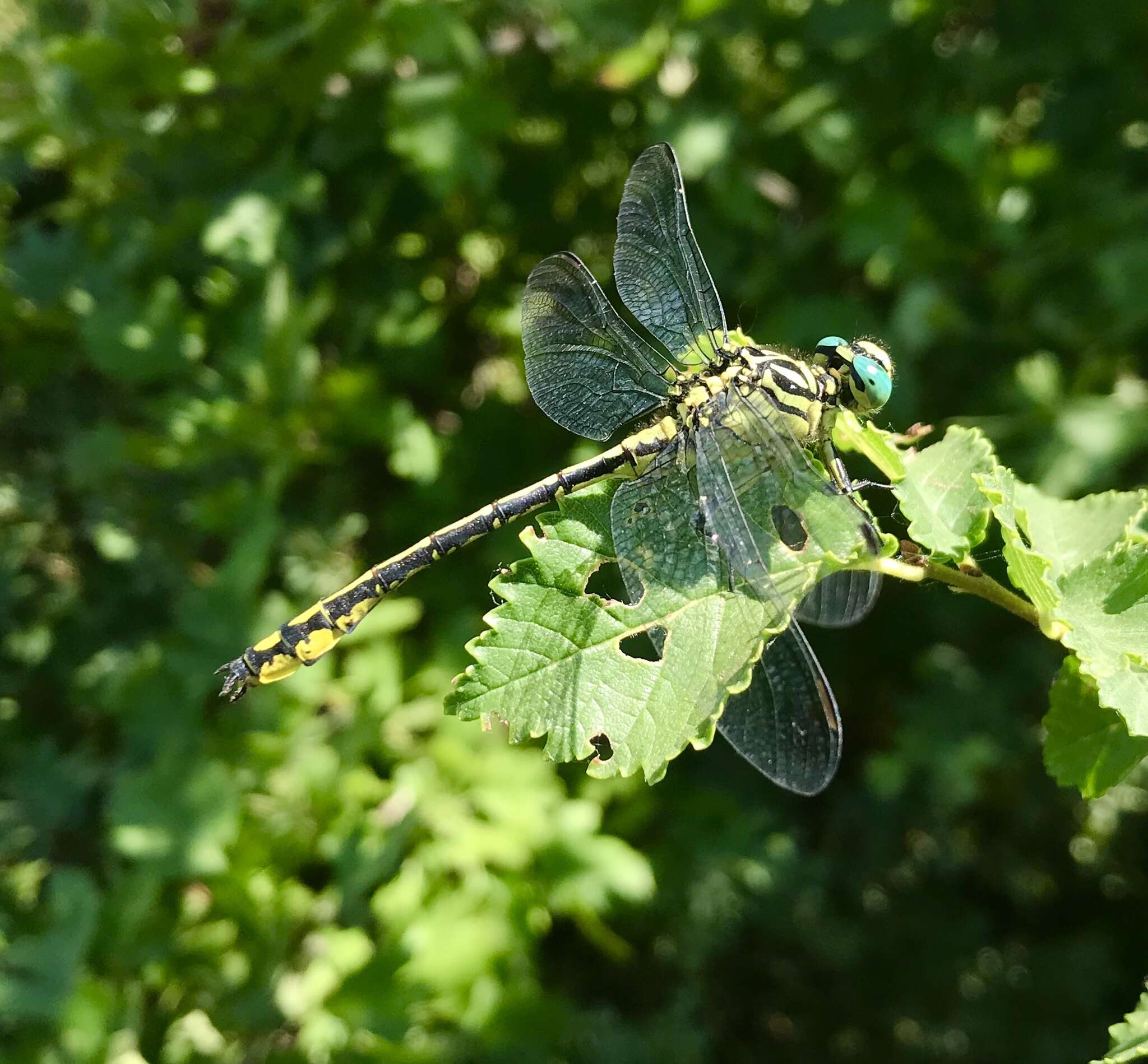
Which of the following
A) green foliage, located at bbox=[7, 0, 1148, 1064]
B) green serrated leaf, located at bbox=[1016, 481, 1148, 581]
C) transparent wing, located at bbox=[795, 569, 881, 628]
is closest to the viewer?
green serrated leaf, located at bbox=[1016, 481, 1148, 581]

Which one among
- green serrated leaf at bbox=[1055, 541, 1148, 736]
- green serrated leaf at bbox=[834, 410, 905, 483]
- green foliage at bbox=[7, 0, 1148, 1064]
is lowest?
green foliage at bbox=[7, 0, 1148, 1064]

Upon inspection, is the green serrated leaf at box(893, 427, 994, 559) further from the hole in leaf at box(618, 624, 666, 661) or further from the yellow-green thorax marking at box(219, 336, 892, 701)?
the hole in leaf at box(618, 624, 666, 661)

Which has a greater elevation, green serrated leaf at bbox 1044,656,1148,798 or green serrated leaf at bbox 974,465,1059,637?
green serrated leaf at bbox 974,465,1059,637

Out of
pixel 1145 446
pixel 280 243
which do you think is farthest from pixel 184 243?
pixel 1145 446

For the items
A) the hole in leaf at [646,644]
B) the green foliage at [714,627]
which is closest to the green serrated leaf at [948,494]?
the green foliage at [714,627]

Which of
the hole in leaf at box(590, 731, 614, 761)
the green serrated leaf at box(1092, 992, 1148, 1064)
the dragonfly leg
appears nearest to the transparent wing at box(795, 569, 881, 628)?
the dragonfly leg

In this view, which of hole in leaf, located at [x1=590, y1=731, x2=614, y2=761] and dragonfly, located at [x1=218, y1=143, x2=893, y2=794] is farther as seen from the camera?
dragonfly, located at [x1=218, y1=143, x2=893, y2=794]

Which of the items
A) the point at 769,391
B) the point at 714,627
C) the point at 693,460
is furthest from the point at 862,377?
the point at 714,627
